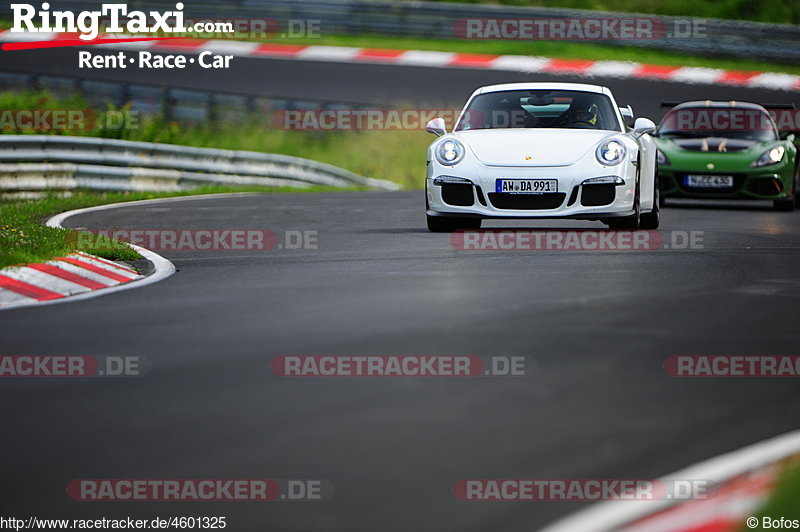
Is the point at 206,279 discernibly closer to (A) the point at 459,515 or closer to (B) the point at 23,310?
(B) the point at 23,310

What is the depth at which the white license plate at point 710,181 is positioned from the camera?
17.0 meters

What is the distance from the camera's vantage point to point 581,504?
4.36 metres

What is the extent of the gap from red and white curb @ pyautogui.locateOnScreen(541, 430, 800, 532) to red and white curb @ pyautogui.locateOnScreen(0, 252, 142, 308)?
5170mm

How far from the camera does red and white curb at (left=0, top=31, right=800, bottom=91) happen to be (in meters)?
27.5

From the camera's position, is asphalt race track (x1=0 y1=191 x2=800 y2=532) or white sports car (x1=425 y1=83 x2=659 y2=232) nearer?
asphalt race track (x1=0 y1=191 x2=800 y2=532)

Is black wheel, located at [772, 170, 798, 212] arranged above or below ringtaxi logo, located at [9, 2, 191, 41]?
below

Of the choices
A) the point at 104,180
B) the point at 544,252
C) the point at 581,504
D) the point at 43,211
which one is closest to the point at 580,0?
the point at 104,180
